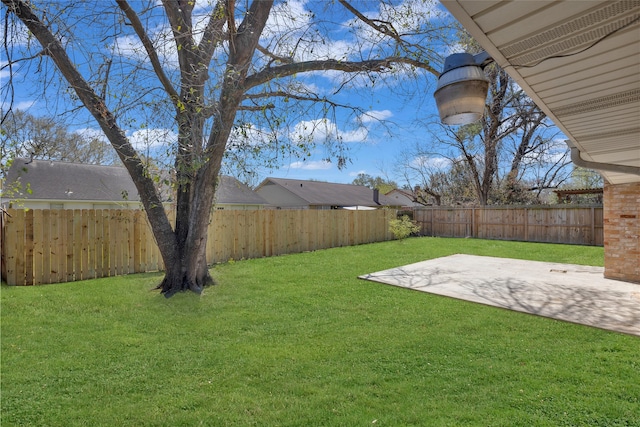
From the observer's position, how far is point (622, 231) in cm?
627

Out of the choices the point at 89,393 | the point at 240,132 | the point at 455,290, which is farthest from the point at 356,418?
the point at 455,290

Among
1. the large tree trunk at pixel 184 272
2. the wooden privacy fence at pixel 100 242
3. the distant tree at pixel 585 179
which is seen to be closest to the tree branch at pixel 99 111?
the large tree trunk at pixel 184 272

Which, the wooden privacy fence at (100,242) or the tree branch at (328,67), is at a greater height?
the tree branch at (328,67)

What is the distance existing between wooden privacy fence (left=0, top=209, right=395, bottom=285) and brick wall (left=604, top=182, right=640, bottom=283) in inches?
311

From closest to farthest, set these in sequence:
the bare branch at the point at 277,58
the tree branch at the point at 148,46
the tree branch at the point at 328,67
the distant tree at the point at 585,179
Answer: the tree branch at the point at 148,46 → the tree branch at the point at 328,67 → the bare branch at the point at 277,58 → the distant tree at the point at 585,179

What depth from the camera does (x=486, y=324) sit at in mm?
4102

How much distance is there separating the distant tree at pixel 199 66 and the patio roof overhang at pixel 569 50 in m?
3.60

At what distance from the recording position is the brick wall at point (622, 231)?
240 inches

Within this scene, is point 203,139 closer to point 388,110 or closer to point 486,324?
point 388,110

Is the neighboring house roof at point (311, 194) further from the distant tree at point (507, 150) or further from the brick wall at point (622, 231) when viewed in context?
the brick wall at point (622, 231)

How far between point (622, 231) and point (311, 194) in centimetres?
1836

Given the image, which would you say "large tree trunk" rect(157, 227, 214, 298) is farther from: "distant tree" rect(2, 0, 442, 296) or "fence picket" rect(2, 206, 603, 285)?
"fence picket" rect(2, 206, 603, 285)

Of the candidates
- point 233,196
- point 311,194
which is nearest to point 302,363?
point 233,196

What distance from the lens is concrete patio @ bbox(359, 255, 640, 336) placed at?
4.45 meters
